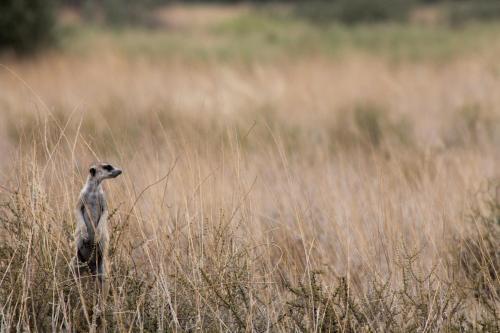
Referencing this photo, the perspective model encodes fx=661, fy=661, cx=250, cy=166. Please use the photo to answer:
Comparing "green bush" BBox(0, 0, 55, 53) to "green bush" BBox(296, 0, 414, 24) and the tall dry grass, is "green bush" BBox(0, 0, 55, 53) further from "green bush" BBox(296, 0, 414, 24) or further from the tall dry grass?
"green bush" BBox(296, 0, 414, 24)

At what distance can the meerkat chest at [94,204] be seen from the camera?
214 cm

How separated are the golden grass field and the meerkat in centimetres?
9

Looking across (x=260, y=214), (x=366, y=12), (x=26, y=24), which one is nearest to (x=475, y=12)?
(x=366, y=12)

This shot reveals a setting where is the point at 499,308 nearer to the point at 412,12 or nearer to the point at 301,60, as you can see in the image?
the point at 301,60

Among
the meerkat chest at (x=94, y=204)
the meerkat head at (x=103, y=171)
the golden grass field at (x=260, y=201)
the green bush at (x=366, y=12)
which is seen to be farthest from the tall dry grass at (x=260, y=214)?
the green bush at (x=366, y=12)

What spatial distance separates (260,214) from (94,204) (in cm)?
107

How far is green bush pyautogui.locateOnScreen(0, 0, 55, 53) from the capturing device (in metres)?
10.9

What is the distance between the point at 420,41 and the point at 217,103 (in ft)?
32.4

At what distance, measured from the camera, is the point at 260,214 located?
120 inches

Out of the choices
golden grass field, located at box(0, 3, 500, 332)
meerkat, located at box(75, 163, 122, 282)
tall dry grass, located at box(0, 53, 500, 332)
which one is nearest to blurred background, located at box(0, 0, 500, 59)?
golden grass field, located at box(0, 3, 500, 332)

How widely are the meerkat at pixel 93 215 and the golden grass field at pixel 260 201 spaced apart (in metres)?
0.09

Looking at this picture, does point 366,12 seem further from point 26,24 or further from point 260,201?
point 260,201

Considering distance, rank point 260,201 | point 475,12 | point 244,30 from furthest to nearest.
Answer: point 475,12
point 244,30
point 260,201

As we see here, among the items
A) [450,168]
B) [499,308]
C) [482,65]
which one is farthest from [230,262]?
[482,65]
